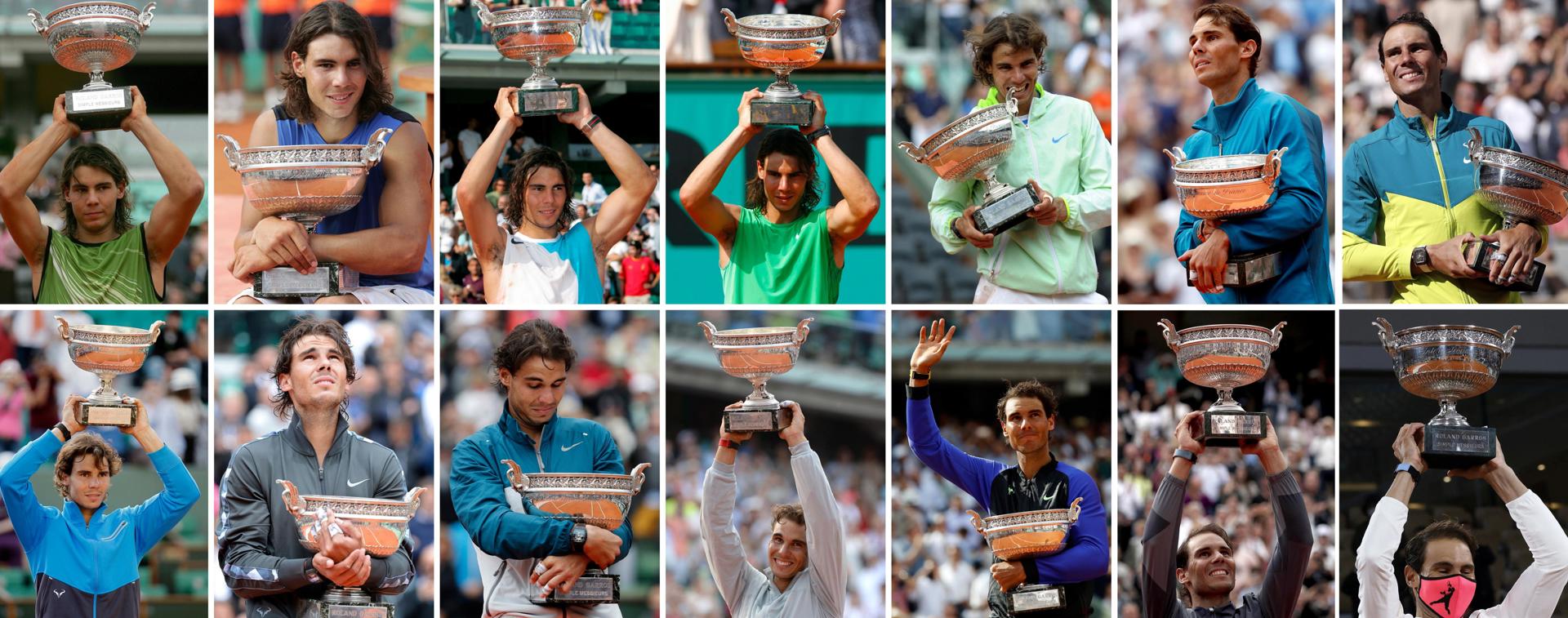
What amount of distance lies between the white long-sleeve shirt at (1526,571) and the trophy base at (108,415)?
4.58m

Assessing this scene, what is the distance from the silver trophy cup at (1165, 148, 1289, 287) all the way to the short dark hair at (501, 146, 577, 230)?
2.26 m

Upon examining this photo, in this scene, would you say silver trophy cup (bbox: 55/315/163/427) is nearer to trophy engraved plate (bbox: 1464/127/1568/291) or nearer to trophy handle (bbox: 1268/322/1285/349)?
trophy handle (bbox: 1268/322/1285/349)

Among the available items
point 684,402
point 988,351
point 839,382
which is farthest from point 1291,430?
point 684,402

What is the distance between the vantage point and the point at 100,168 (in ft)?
26.7

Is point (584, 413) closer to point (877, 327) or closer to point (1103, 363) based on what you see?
point (877, 327)

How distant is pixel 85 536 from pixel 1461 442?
5.08 m

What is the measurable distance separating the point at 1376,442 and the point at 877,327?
199 centimetres

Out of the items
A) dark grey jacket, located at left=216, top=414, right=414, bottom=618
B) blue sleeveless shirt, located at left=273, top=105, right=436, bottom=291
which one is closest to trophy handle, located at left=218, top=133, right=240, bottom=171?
blue sleeveless shirt, located at left=273, top=105, right=436, bottom=291

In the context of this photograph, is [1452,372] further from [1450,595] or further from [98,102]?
[98,102]

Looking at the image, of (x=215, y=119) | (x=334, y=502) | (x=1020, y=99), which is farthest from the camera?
(x=215, y=119)

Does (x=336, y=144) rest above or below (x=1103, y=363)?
above

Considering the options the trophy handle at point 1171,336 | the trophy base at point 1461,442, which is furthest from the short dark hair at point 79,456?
the trophy base at point 1461,442

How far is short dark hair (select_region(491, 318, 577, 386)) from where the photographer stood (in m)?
7.50

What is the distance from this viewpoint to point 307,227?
301 inches
